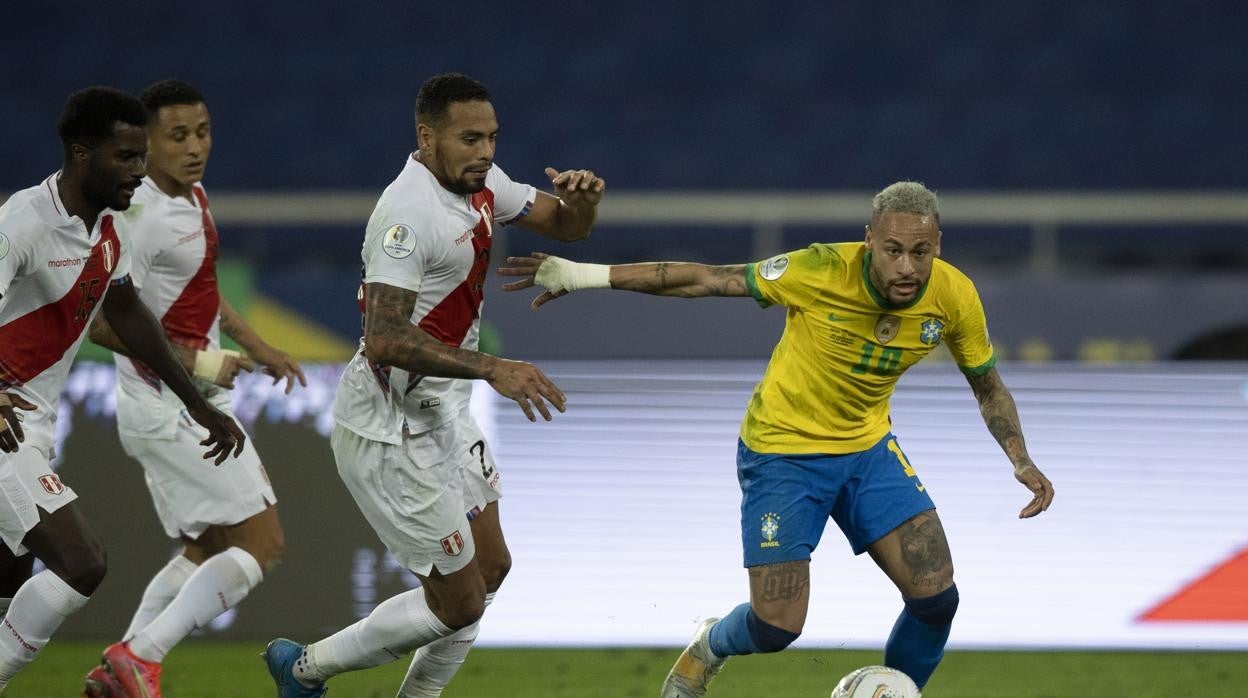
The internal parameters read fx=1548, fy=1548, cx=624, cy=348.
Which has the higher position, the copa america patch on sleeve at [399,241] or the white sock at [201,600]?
the copa america patch on sleeve at [399,241]

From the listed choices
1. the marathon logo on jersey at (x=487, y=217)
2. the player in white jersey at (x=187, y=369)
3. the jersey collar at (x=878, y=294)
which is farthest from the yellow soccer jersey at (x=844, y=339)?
the player in white jersey at (x=187, y=369)

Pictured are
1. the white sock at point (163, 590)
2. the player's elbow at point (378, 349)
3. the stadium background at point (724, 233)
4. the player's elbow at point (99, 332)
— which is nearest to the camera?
the player's elbow at point (378, 349)

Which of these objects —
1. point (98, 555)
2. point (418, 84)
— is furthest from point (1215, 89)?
point (98, 555)

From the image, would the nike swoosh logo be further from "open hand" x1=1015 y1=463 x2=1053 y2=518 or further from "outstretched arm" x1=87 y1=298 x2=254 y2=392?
"open hand" x1=1015 y1=463 x2=1053 y2=518

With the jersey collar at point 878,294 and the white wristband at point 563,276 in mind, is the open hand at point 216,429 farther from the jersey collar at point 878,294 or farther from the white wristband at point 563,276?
the jersey collar at point 878,294

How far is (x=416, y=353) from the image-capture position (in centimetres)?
456

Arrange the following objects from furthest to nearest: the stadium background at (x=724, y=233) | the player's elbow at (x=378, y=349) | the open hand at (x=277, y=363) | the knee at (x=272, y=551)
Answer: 1. the stadium background at (x=724, y=233)
2. the open hand at (x=277, y=363)
3. the knee at (x=272, y=551)
4. the player's elbow at (x=378, y=349)

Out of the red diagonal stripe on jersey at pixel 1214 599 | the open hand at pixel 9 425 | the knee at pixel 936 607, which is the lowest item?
the red diagonal stripe on jersey at pixel 1214 599

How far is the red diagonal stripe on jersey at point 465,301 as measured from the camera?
4953 millimetres

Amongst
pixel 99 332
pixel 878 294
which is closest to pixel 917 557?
pixel 878 294

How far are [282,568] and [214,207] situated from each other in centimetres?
377

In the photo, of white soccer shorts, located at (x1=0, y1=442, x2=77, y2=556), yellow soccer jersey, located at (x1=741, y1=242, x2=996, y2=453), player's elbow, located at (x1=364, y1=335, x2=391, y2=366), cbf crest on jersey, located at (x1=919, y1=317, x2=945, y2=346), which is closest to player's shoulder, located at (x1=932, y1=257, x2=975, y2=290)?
yellow soccer jersey, located at (x1=741, y1=242, x2=996, y2=453)

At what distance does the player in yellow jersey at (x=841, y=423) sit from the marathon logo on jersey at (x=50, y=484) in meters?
1.56

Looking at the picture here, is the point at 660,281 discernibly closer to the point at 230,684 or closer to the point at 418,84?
the point at 230,684
